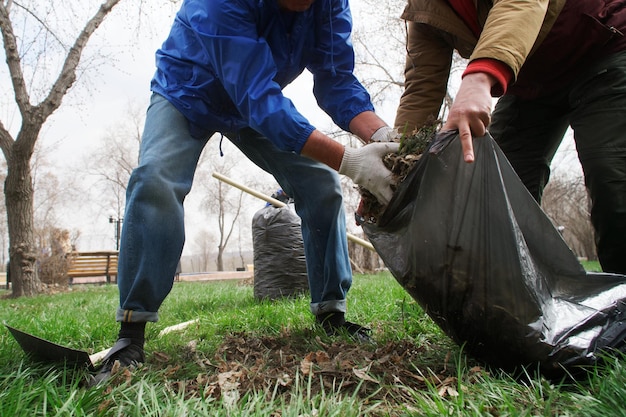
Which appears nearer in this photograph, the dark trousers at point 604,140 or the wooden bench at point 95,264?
the dark trousers at point 604,140

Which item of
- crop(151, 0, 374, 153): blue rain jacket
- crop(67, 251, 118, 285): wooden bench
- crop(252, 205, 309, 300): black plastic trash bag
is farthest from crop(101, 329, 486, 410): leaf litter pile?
crop(67, 251, 118, 285): wooden bench

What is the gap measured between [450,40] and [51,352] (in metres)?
2.04

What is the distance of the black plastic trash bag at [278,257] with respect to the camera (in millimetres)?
4125

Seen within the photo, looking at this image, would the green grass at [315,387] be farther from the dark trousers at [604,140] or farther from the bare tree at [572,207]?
the bare tree at [572,207]

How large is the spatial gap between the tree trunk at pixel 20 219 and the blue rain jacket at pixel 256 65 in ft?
20.8

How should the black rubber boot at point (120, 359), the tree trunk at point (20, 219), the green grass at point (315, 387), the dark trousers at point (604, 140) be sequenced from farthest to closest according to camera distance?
the tree trunk at point (20, 219), the dark trousers at point (604, 140), the black rubber boot at point (120, 359), the green grass at point (315, 387)

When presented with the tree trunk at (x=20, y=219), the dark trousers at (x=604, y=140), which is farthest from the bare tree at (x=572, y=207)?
the dark trousers at (x=604, y=140)

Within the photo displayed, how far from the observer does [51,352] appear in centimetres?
158

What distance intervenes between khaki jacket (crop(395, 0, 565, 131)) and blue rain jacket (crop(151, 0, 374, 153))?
0.31 m

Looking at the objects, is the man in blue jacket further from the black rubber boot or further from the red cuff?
the red cuff

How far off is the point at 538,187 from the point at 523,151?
0.20 metres

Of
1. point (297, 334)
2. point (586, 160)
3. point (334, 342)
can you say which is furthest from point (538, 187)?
point (297, 334)

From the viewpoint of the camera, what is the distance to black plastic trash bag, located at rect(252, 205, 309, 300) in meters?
4.12

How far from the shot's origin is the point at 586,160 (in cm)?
174
